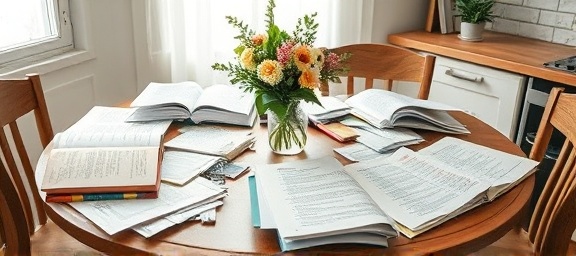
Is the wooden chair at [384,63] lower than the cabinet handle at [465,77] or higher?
higher

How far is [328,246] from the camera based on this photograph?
3.29 feet

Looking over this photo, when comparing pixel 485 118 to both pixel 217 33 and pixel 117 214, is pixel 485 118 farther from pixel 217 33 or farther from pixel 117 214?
pixel 117 214

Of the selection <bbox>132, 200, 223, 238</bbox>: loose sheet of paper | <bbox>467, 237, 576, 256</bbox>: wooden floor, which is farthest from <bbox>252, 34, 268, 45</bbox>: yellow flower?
<bbox>467, 237, 576, 256</bbox>: wooden floor

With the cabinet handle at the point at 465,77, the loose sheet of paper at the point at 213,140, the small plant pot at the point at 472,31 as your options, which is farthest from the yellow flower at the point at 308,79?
the small plant pot at the point at 472,31

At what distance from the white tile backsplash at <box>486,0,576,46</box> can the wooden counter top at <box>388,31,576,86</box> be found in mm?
41

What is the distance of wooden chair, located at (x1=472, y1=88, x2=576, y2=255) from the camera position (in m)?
1.29

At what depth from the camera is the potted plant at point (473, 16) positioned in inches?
102

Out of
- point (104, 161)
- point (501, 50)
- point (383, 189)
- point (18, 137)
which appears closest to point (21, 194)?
point (18, 137)

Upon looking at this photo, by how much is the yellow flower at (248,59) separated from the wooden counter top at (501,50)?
138 cm

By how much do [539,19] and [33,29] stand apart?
2.35 m

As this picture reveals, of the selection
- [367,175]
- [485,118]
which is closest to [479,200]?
[367,175]

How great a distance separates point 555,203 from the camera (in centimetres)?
143

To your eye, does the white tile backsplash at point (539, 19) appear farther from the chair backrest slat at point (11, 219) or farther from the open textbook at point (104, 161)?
the chair backrest slat at point (11, 219)

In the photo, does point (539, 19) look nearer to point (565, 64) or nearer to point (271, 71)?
point (565, 64)
